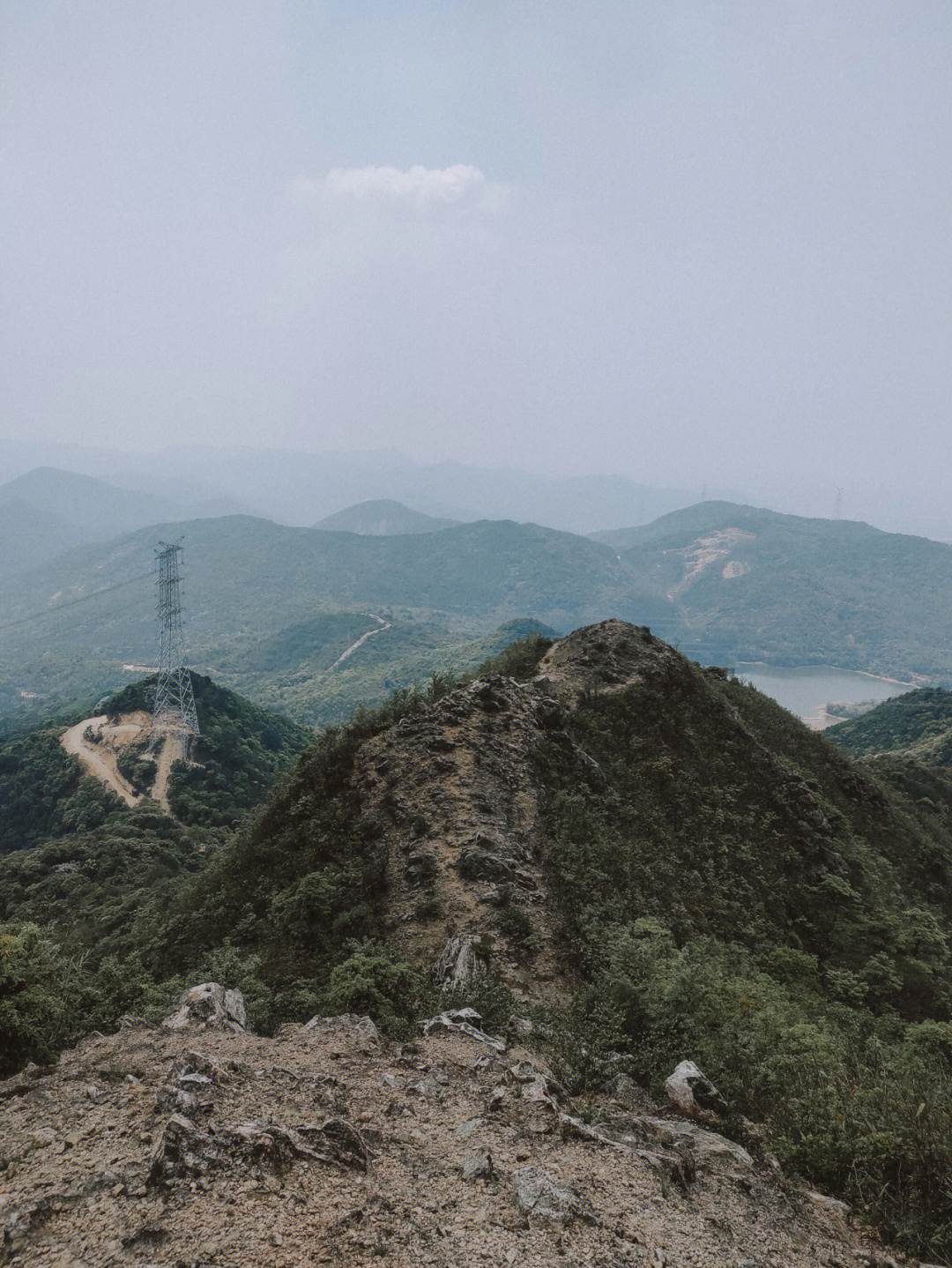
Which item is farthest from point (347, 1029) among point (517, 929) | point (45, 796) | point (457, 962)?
point (45, 796)

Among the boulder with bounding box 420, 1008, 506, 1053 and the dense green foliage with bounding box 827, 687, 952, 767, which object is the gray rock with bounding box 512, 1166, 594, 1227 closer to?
the boulder with bounding box 420, 1008, 506, 1053

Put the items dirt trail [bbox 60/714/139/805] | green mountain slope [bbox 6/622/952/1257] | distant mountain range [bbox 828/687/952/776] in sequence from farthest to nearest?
1. distant mountain range [bbox 828/687/952/776]
2. dirt trail [bbox 60/714/139/805]
3. green mountain slope [bbox 6/622/952/1257]

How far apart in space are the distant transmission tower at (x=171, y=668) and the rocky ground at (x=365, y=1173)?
209 feet

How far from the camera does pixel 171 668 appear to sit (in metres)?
71.6

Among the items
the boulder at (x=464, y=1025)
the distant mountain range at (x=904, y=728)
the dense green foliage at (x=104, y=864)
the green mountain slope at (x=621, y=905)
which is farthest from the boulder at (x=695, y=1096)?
the distant mountain range at (x=904, y=728)

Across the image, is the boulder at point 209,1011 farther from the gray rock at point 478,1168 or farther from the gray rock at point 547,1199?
the gray rock at point 547,1199

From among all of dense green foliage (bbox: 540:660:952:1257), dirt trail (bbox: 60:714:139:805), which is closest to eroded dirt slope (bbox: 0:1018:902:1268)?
dense green foliage (bbox: 540:660:952:1257)

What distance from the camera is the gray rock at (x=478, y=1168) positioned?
25.5ft

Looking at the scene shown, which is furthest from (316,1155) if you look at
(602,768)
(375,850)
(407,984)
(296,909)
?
(602,768)

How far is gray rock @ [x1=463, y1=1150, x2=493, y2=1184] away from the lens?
776 cm

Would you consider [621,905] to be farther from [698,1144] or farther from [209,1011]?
[209,1011]

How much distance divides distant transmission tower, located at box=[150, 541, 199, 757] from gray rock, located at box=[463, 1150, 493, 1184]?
66.7 metres

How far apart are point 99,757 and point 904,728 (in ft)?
364

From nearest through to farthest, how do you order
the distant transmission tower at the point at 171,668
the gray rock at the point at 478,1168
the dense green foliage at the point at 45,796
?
the gray rock at the point at 478,1168 → the dense green foliage at the point at 45,796 → the distant transmission tower at the point at 171,668
